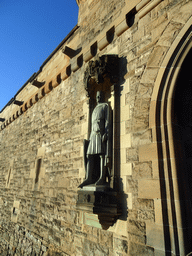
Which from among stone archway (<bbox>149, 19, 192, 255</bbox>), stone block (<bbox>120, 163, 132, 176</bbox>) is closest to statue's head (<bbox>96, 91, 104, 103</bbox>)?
stone archway (<bbox>149, 19, 192, 255</bbox>)

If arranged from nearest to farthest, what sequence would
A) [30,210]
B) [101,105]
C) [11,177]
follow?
[101,105] < [30,210] < [11,177]

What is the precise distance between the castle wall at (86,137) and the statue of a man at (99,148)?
0.71 feet

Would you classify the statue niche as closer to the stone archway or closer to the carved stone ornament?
the carved stone ornament

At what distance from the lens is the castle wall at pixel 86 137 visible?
2469mm

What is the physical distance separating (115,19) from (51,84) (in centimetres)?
305

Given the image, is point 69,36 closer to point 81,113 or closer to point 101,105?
point 81,113

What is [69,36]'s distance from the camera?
5.69 m

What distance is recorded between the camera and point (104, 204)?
2734mm

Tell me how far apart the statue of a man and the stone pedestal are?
208mm

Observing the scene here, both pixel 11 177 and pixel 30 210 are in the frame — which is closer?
pixel 30 210

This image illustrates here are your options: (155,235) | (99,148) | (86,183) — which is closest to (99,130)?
(99,148)

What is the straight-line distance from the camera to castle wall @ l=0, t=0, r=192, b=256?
2.47m

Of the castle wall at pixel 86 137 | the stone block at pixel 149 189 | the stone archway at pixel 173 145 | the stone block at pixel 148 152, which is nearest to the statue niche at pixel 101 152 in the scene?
the castle wall at pixel 86 137

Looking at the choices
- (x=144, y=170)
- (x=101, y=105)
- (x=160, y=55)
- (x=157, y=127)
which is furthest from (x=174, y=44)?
(x=144, y=170)
